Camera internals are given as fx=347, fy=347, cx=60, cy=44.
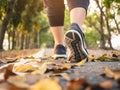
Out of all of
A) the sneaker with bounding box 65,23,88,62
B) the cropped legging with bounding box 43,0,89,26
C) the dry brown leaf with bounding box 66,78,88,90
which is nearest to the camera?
the dry brown leaf with bounding box 66,78,88,90

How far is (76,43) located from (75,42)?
0.02 metres

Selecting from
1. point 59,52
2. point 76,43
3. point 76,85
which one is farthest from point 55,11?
point 76,85

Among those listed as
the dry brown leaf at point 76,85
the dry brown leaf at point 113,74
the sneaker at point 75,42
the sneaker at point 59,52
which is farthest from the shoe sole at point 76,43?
the dry brown leaf at point 76,85

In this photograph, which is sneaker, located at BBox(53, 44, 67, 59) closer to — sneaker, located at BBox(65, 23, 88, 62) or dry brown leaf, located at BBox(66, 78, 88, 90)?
sneaker, located at BBox(65, 23, 88, 62)

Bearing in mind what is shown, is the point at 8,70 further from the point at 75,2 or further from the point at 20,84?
the point at 75,2

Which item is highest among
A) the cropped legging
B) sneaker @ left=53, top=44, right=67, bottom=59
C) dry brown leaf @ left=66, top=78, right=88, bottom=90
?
the cropped legging

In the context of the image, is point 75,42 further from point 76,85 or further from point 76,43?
point 76,85

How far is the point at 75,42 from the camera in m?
3.40

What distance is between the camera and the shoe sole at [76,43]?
337 centimetres

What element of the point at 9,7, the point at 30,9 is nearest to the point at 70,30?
the point at 9,7

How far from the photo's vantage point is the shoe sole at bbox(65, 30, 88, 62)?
3.37 m

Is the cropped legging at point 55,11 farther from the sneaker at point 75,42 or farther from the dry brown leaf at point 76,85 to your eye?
the dry brown leaf at point 76,85

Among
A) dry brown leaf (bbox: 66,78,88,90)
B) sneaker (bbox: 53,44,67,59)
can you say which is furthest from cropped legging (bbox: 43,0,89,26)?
dry brown leaf (bbox: 66,78,88,90)

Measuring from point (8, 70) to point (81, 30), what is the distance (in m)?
1.54
